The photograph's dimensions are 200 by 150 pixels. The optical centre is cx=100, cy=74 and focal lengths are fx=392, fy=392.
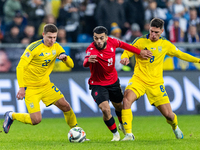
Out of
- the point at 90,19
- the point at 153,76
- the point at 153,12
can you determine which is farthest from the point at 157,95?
the point at 153,12

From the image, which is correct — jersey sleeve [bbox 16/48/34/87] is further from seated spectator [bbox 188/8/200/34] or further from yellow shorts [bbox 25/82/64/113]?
seated spectator [bbox 188/8/200/34]

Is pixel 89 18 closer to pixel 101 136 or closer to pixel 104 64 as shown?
pixel 101 136

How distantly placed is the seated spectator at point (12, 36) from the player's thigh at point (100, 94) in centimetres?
662

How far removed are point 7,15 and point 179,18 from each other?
21.5 feet

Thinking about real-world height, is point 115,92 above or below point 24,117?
above

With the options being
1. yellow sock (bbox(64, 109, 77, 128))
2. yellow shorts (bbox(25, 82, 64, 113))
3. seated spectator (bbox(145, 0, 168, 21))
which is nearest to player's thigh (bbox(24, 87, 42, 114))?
yellow shorts (bbox(25, 82, 64, 113))

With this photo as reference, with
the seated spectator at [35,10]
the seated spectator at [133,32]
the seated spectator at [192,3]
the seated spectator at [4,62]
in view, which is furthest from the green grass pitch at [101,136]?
the seated spectator at [192,3]

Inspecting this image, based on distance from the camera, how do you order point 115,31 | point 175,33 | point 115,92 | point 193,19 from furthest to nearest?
point 193,19
point 175,33
point 115,31
point 115,92

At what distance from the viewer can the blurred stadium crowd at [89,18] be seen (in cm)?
1402

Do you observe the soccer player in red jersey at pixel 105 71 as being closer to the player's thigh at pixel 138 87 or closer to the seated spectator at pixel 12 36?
the player's thigh at pixel 138 87

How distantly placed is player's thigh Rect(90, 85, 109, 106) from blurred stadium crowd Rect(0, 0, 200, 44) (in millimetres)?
6314

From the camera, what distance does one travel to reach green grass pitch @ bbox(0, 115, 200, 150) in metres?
6.74

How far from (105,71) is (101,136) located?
5.25ft

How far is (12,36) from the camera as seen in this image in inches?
538
